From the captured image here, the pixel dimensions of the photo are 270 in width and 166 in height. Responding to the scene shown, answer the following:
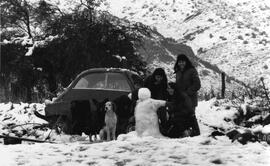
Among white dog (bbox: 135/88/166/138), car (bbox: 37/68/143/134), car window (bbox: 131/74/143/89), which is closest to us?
white dog (bbox: 135/88/166/138)

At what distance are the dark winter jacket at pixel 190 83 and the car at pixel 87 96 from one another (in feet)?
3.20

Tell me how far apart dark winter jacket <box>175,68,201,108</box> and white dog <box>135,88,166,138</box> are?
143 centimetres

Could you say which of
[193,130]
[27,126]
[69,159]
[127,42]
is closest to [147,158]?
[69,159]

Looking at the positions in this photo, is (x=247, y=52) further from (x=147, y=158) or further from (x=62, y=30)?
(x=147, y=158)

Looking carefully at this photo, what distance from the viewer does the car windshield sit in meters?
9.64

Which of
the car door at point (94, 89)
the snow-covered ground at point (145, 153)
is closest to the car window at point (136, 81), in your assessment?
the car door at point (94, 89)

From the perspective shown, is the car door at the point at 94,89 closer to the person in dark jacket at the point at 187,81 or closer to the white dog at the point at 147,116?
the person in dark jacket at the point at 187,81

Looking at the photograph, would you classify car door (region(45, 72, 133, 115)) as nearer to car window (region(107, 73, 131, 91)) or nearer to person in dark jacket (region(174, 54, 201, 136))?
car window (region(107, 73, 131, 91))

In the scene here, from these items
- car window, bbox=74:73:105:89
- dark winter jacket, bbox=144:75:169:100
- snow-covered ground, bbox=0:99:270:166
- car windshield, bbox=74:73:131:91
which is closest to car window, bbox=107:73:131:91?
car windshield, bbox=74:73:131:91

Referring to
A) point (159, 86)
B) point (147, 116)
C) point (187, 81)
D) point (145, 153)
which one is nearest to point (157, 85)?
point (159, 86)

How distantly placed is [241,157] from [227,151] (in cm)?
32

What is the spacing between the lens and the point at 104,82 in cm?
984

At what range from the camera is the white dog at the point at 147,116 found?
743 centimetres

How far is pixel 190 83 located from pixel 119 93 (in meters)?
1.48
